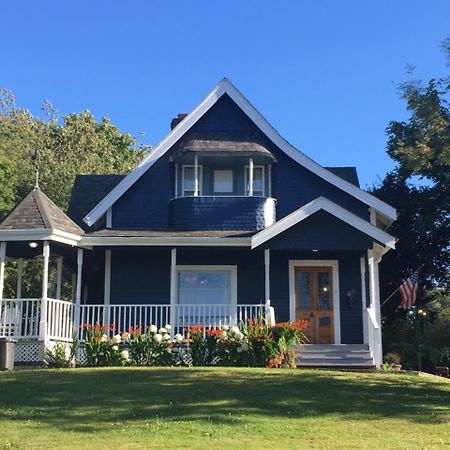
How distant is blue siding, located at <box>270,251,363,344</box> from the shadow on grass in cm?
564

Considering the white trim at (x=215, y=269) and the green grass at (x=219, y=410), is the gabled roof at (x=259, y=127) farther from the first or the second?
the green grass at (x=219, y=410)

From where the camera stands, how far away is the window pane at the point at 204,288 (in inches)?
824

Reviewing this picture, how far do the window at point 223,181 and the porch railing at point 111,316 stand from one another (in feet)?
12.1

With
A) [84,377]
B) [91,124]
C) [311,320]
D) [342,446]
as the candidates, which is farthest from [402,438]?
[91,124]

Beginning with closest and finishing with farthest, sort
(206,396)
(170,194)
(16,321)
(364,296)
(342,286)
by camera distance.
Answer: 1. (206,396)
2. (16,321)
3. (364,296)
4. (342,286)
5. (170,194)

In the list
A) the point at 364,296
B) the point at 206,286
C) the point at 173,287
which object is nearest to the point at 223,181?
the point at 206,286

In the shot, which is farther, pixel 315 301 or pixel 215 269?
pixel 215 269

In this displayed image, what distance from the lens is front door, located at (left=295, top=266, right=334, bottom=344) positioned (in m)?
20.5

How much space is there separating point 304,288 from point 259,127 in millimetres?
5126

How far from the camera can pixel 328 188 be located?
2159 centimetres

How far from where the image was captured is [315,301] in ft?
68.2

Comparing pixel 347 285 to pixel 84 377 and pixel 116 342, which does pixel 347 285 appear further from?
pixel 84 377

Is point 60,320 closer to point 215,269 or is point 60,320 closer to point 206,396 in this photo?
point 215,269

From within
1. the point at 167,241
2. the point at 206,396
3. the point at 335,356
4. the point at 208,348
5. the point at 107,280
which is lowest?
the point at 206,396
